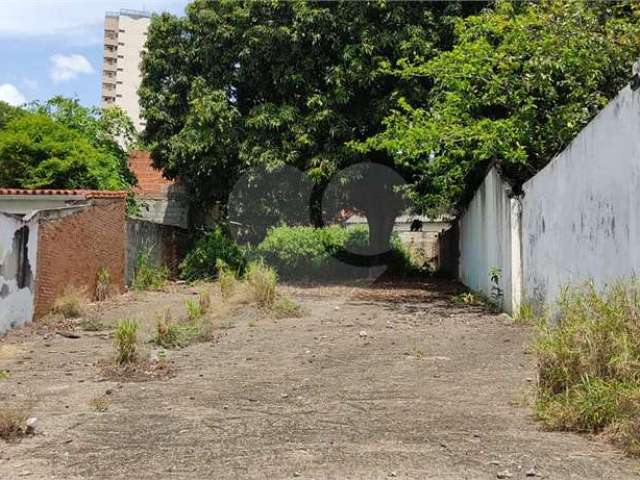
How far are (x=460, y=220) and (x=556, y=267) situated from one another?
1005 cm

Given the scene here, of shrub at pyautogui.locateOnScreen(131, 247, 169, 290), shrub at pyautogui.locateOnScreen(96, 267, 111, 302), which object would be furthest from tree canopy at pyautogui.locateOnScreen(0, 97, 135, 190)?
shrub at pyautogui.locateOnScreen(96, 267, 111, 302)

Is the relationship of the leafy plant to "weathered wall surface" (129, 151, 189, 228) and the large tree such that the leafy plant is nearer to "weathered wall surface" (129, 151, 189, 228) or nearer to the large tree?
the large tree

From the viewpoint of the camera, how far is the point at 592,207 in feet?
21.3

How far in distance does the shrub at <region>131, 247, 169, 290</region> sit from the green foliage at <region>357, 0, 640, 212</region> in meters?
7.01

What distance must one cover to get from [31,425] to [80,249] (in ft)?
27.4

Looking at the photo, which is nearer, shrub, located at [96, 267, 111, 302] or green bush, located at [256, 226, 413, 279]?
shrub, located at [96, 267, 111, 302]

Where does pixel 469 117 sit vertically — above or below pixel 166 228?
above

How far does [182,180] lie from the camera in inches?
767

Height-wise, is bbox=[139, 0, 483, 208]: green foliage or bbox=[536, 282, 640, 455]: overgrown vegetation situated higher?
bbox=[139, 0, 483, 208]: green foliage

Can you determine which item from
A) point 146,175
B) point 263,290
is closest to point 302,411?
point 263,290

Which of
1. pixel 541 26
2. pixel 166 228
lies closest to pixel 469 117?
pixel 541 26

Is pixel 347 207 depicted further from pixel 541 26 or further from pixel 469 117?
pixel 541 26

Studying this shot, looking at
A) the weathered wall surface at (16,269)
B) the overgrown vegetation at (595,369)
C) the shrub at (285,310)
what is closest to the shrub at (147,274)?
the weathered wall surface at (16,269)

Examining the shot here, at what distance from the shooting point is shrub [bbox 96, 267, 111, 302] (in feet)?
44.0
